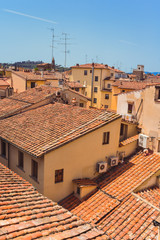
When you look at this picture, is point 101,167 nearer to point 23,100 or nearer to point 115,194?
point 115,194

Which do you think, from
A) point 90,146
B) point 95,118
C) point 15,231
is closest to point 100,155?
point 90,146

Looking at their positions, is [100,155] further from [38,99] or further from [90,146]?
[38,99]

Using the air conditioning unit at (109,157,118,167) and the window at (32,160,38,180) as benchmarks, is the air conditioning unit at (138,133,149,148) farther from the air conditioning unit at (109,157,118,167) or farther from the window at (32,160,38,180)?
the window at (32,160,38,180)

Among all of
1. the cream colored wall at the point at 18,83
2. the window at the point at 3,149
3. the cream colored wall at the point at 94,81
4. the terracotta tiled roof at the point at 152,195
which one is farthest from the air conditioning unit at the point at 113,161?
the cream colored wall at the point at 94,81

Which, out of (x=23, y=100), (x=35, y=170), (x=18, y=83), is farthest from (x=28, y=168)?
(x=18, y=83)

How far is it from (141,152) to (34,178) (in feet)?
25.1

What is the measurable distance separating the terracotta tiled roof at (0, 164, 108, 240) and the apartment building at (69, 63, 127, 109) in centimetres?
4511

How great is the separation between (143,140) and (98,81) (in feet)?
125

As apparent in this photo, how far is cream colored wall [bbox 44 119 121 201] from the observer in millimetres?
12258

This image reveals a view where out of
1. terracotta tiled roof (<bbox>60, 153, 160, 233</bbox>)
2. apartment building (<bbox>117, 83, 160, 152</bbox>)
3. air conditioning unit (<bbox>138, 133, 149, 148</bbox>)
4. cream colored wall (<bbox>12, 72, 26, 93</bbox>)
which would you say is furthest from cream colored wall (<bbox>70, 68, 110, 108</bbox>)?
terracotta tiled roof (<bbox>60, 153, 160, 233</bbox>)

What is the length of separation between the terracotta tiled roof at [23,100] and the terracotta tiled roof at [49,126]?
3.13 feet

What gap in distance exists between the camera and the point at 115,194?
12.9 meters

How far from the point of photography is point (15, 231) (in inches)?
200

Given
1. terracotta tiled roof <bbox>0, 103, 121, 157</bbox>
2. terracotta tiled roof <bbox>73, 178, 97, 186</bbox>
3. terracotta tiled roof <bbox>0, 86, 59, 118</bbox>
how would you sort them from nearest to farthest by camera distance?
terracotta tiled roof <bbox>0, 103, 121, 157</bbox> < terracotta tiled roof <bbox>73, 178, 97, 186</bbox> < terracotta tiled roof <bbox>0, 86, 59, 118</bbox>
